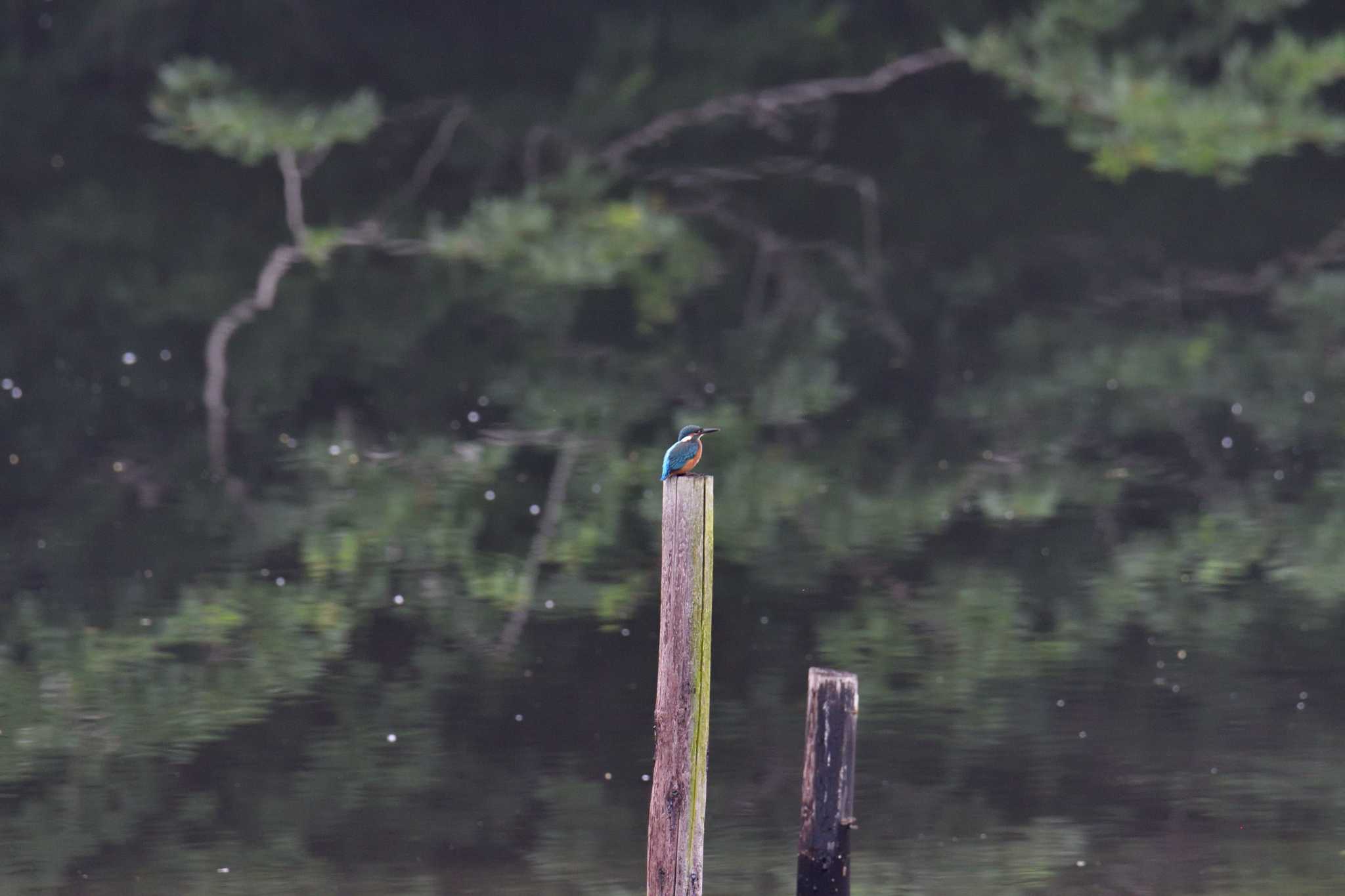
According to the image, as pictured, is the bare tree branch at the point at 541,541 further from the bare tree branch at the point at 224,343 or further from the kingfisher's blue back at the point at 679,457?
the kingfisher's blue back at the point at 679,457

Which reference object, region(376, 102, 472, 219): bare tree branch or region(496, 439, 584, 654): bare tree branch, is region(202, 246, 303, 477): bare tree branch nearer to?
region(376, 102, 472, 219): bare tree branch

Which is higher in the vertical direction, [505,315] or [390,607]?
[505,315]

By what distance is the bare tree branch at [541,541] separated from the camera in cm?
887

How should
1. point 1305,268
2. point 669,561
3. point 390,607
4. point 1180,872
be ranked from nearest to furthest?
point 669,561
point 1180,872
point 390,607
point 1305,268

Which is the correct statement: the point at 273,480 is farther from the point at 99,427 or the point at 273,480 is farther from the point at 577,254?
the point at 577,254

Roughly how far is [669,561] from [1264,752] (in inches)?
133

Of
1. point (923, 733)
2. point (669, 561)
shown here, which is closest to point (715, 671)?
point (923, 733)

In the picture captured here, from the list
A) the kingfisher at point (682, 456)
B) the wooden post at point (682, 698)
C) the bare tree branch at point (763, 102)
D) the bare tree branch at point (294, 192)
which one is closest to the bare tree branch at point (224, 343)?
the bare tree branch at point (294, 192)

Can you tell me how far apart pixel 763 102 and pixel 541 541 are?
8.71 meters

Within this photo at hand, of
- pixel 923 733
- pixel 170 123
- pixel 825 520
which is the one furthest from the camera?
pixel 170 123

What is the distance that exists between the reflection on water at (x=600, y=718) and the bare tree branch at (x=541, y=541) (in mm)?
79

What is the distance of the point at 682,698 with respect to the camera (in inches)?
199

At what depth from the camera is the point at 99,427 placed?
12.9 metres

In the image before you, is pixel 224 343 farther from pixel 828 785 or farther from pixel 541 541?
pixel 828 785
